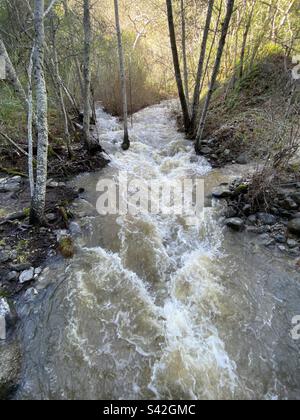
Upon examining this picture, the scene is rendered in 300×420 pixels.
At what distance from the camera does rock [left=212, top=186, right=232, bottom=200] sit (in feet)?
16.3

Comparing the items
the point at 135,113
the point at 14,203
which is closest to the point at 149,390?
the point at 14,203

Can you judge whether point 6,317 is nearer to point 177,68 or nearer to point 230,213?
point 230,213

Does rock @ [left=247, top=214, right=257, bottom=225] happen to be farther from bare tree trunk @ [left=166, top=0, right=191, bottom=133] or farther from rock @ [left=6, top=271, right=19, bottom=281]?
bare tree trunk @ [left=166, top=0, right=191, bottom=133]

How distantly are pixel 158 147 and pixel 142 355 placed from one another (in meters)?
6.06

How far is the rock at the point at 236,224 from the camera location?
14.1 feet

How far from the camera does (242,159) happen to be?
6199mm

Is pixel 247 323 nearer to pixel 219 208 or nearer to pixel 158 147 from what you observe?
pixel 219 208

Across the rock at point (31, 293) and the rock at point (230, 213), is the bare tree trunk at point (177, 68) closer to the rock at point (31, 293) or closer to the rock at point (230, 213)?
the rock at point (230, 213)

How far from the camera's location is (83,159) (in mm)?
6332

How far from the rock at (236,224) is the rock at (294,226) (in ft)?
2.30

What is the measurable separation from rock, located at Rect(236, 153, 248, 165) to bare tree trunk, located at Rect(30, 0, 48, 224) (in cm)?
446

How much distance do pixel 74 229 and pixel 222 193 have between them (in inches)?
113

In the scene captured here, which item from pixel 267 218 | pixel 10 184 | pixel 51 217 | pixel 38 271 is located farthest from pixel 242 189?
pixel 10 184

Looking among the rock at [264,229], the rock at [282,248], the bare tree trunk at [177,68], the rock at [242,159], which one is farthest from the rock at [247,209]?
the bare tree trunk at [177,68]
